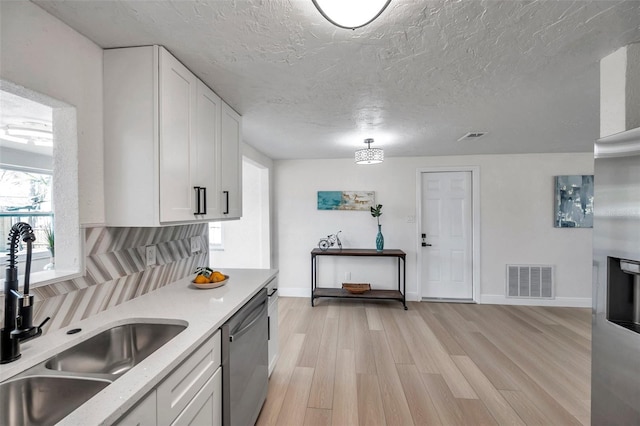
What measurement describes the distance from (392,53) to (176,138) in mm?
1261

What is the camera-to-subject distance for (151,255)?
69.6 inches

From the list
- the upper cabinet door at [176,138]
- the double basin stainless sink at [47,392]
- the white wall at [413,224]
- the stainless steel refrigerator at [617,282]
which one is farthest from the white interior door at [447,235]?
the double basin stainless sink at [47,392]

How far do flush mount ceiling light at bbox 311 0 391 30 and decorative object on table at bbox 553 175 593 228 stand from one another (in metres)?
4.37

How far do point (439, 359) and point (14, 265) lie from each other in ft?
9.75

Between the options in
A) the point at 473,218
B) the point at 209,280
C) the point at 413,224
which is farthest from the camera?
the point at 413,224

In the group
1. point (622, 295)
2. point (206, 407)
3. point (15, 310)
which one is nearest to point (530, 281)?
point (622, 295)

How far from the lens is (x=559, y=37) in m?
1.28

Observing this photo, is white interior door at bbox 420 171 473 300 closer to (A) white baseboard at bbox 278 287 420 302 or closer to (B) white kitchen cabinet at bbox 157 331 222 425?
(A) white baseboard at bbox 278 287 420 302

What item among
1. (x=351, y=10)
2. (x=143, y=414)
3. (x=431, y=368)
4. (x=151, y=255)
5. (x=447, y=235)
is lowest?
(x=431, y=368)

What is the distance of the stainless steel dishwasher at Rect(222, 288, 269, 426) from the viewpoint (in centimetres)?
133

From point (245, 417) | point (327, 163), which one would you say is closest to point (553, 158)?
point (327, 163)

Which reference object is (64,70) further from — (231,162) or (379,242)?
(379,242)

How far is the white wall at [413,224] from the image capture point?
3.85 m

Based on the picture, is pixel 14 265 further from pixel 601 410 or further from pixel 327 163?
pixel 327 163
